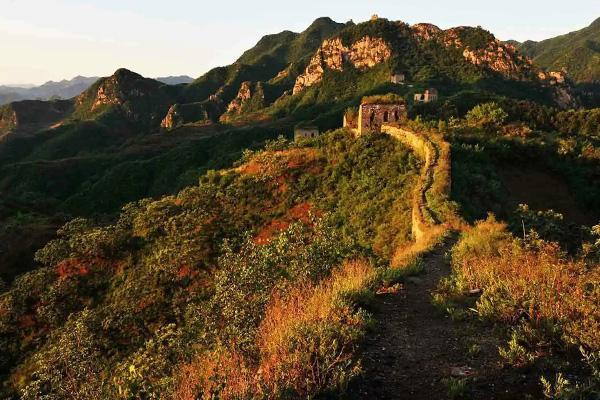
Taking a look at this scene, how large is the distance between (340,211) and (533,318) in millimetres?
23540

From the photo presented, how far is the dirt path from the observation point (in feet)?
22.9

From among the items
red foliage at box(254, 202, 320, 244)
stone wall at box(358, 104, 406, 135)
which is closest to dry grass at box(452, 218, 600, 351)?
red foliage at box(254, 202, 320, 244)

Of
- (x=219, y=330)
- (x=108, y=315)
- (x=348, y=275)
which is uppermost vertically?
(x=348, y=275)

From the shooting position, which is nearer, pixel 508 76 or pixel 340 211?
pixel 340 211

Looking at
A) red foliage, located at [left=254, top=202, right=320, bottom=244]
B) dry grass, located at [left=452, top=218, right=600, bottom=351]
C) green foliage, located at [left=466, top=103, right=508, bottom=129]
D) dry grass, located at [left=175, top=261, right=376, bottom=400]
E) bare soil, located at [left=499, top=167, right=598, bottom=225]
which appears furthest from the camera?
green foliage, located at [left=466, top=103, right=508, bottom=129]

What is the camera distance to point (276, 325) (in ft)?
28.8

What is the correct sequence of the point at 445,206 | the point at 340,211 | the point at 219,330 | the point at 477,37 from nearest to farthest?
the point at 219,330, the point at 445,206, the point at 340,211, the point at 477,37

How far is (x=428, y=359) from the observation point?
8141 mm

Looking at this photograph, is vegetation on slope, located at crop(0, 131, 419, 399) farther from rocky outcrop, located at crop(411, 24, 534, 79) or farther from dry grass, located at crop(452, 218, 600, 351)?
rocky outcrop, located at crop(411, 24, 534, 79)

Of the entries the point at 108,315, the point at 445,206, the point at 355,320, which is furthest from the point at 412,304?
the point at 108,315

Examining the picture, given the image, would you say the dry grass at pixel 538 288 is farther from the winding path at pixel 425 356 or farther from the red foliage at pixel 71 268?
the red foliage at pixel 71 268

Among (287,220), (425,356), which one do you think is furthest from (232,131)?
(425,356)

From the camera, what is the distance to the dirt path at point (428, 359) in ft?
22.9

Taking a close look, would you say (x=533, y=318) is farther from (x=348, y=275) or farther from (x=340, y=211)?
(x=340, y=211)
